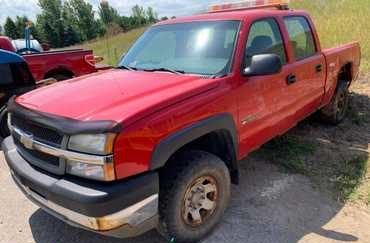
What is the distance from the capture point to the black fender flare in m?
2.88

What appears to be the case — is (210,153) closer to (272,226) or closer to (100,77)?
(272,226)

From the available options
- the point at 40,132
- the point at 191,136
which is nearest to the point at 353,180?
the point at 191,136

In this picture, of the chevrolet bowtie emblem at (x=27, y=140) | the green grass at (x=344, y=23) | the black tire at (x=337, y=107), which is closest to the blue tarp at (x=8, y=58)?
the chevrolet bowtie emblem at (x=27, y=140)

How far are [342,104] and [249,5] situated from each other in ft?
7.27

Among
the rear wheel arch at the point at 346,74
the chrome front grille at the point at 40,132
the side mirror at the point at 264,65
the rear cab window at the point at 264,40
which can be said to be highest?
the rear cab window at the point at 264,40

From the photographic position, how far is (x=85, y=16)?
72.5 meters

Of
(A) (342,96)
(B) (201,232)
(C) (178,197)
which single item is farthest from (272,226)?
(A) (342,96)

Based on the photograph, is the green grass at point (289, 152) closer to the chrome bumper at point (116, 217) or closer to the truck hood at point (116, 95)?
the truck hood at point (116, 95)

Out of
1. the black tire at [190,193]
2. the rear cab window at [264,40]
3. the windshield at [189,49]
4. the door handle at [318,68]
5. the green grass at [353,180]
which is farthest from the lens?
the door handle at [318,68]

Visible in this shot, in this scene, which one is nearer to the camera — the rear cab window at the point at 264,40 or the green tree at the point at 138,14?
the rear cab window at the point at 264,40

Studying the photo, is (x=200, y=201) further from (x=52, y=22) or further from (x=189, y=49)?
(x=52, y=22)

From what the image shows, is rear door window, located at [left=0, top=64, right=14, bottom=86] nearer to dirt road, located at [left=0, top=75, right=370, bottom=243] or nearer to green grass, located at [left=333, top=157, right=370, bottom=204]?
dirt road, located at [left=0, top=75, right=370, bottom=243]

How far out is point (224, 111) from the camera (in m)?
3.46

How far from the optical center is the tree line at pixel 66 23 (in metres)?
62.8
